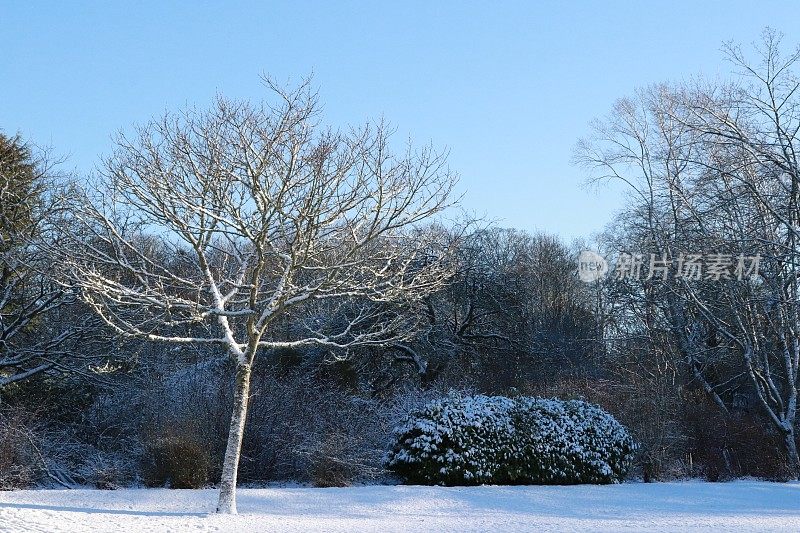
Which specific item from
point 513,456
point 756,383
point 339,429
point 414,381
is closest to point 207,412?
point 339,429

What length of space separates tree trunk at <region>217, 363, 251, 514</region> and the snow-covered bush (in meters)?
4.13

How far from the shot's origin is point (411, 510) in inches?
393

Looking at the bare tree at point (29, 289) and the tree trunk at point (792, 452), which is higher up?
the bare tree at point (29, 289)

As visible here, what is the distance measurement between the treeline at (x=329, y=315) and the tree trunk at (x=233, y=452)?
0.05 m

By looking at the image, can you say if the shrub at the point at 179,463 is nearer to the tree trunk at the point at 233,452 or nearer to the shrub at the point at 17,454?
the shrub at the point at 17,454

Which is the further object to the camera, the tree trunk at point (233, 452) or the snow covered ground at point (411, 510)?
the tree trunk at point (233, 452)

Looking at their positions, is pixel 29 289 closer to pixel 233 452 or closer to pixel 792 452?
pixel 233 452

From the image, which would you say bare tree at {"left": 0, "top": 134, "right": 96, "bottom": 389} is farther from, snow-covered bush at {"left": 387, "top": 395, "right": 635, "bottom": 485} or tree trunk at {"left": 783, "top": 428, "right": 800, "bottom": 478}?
tree trunk at {"left": 783, "top": 428, "right": 800, "bottom": 478}

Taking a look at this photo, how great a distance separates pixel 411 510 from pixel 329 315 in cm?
826

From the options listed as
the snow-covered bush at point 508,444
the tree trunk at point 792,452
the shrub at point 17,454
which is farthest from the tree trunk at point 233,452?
the tree trunk at point 792,452

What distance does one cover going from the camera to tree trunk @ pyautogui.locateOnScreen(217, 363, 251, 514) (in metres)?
9.22

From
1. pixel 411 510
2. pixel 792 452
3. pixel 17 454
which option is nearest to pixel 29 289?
pixel 17 454

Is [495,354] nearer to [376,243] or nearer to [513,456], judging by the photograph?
[513,456]

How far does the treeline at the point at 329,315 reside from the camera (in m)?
9.95
